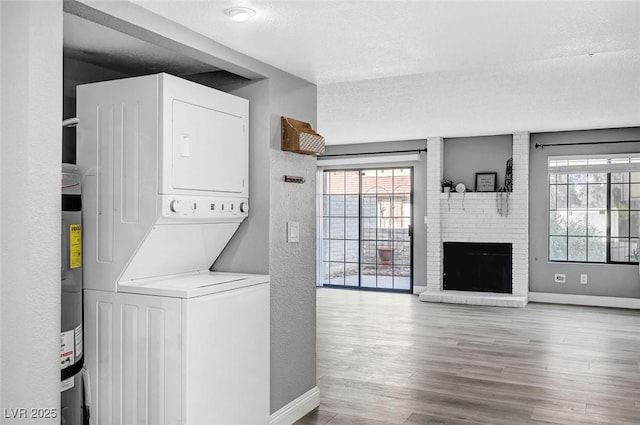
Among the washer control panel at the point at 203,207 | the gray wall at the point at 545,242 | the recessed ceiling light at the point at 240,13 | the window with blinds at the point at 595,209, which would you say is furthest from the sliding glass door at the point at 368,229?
the recessed ceiling light at the point at 240,13

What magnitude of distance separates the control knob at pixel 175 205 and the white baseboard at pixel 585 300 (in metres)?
6.46

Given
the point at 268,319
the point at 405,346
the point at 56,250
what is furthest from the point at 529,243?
the point at 56,250

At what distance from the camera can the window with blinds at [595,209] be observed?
7484mm

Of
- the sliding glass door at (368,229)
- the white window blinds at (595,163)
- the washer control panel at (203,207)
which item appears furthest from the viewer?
the sliding glass door at (368,229)

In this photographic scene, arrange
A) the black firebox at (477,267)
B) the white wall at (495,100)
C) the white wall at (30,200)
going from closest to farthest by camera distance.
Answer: the white wall at (30,200), the white wall at (495,100), the black firebox at (477,267)

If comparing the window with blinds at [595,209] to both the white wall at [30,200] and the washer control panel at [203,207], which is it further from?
the white wall at [30,200]

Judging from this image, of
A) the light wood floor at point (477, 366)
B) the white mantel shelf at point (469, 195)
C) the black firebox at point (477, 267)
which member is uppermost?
the white mantel shelf at point (469, 195)

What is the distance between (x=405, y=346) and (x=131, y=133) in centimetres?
360

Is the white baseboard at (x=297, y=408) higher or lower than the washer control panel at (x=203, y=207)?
lower

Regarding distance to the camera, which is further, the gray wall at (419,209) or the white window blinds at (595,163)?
the gray wall at (419,209)

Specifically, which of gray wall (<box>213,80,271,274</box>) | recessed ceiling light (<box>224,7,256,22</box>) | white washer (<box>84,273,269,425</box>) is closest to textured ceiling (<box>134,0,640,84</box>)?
recessed ceiling light (<box>224,7,256,22</box>)

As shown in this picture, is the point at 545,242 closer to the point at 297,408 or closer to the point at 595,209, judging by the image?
the point at 595,209

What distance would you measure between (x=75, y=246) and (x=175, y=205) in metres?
0.54

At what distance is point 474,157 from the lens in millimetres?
8344
